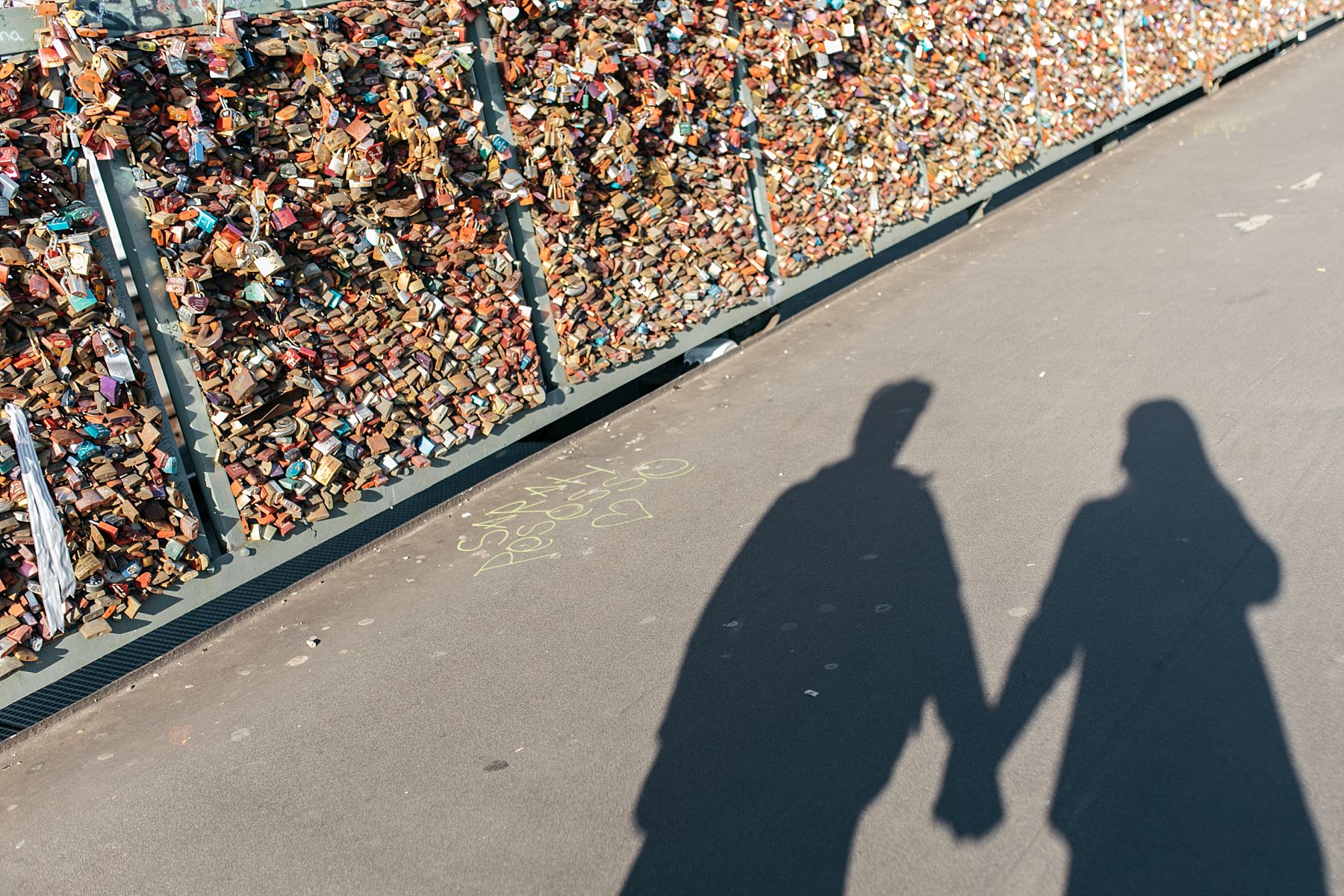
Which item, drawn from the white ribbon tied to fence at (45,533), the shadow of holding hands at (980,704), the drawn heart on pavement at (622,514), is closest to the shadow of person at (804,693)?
the shadow of holding hands at (980,704)

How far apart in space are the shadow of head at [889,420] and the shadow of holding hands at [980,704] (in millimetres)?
692

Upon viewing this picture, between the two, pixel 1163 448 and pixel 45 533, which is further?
pixel 1163 448

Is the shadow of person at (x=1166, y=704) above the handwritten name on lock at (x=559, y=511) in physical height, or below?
below

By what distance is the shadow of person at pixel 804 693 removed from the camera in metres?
3.83

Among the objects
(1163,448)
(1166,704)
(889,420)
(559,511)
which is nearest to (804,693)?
(1166,704)

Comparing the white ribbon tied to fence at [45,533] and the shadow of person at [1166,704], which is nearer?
the shadow of person at [1166,704]

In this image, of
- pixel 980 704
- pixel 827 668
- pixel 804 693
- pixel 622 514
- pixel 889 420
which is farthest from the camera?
pixel 889 420

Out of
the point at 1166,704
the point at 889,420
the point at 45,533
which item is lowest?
the point at 1166,704

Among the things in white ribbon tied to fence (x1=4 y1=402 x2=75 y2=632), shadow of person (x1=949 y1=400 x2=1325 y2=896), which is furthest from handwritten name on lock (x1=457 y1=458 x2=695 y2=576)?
shadow of person (x1=949 y1=400 x2=1325 y2=896)

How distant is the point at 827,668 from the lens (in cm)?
476

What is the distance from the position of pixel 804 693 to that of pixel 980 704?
67 centimetres

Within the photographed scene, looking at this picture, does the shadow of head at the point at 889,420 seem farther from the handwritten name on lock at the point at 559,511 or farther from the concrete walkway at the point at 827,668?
the handwritten name on lock at the point at 559,511

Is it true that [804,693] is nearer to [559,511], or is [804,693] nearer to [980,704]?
[980,704]

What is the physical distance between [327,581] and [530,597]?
4.25ft
